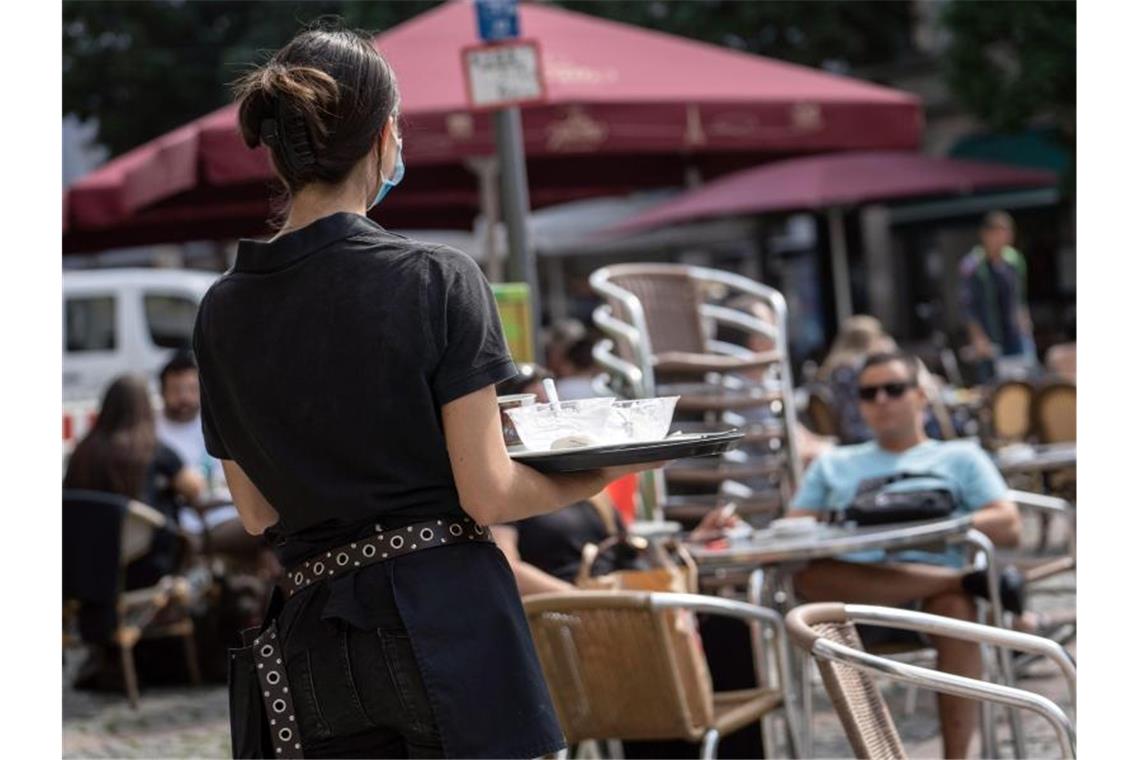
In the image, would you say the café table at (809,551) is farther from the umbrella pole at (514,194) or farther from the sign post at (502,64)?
the umbrella pole at (514,194)

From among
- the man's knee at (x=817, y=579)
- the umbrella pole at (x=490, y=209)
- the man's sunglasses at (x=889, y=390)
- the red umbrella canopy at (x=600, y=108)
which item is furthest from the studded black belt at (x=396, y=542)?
the umbrella pole at (x=490, y=209)

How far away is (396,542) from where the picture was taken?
8.17 feet

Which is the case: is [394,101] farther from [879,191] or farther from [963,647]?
[879,191]

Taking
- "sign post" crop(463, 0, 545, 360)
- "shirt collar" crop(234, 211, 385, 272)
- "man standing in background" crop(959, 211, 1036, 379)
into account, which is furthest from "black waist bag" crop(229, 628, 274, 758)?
"man standing in background" crop(959, 211, 1036, 379)

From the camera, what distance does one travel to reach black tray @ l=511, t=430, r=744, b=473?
254 centimetres

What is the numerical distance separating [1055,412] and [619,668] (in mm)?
5855

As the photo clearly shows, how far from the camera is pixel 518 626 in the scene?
251 cm

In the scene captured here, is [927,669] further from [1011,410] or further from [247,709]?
[1011,410]

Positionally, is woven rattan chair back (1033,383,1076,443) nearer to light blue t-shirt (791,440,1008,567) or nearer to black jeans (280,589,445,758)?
light blue t-shirt (791,440,1008,567)

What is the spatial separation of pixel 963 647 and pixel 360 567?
320 centimetres

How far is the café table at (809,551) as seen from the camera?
5.21m

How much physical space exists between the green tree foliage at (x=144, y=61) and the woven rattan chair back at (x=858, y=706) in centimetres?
2739

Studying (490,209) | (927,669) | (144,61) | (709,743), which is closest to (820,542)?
(709,743)

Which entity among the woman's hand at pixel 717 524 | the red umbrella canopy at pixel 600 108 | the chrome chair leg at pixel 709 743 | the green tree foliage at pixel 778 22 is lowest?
the chrome chair leg at pixel 709 743
